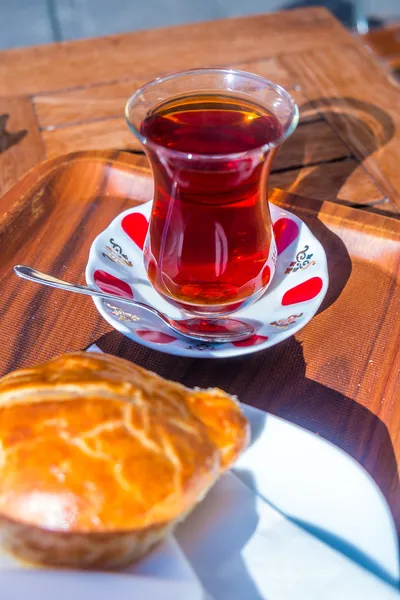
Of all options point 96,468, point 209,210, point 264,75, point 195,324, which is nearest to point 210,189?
point 209,210

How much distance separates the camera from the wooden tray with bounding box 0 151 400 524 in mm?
752

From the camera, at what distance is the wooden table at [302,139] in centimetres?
77

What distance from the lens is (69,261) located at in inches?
38.8

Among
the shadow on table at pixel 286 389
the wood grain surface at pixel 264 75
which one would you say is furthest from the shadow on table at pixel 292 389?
the wood grain surface at pixel 264 75

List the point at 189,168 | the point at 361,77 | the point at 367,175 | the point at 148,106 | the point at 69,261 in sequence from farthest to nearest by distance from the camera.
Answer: the point at 361,77, the point at 367,175, the point at 69,261, the point at 148,106, the point at 189,168

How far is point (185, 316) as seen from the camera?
2.84 ft

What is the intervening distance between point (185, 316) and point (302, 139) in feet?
2.05

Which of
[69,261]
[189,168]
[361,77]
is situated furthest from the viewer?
[361,77]

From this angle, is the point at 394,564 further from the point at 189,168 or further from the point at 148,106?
the point at 148,106

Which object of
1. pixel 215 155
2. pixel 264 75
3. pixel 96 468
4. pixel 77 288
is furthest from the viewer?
pixel 264 75

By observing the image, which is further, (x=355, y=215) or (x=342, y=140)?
(x=342, y=140)

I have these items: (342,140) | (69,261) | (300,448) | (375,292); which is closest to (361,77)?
(342,140)

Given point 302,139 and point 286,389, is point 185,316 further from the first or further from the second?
point 302,139

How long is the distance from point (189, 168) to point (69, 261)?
1.14 feet
